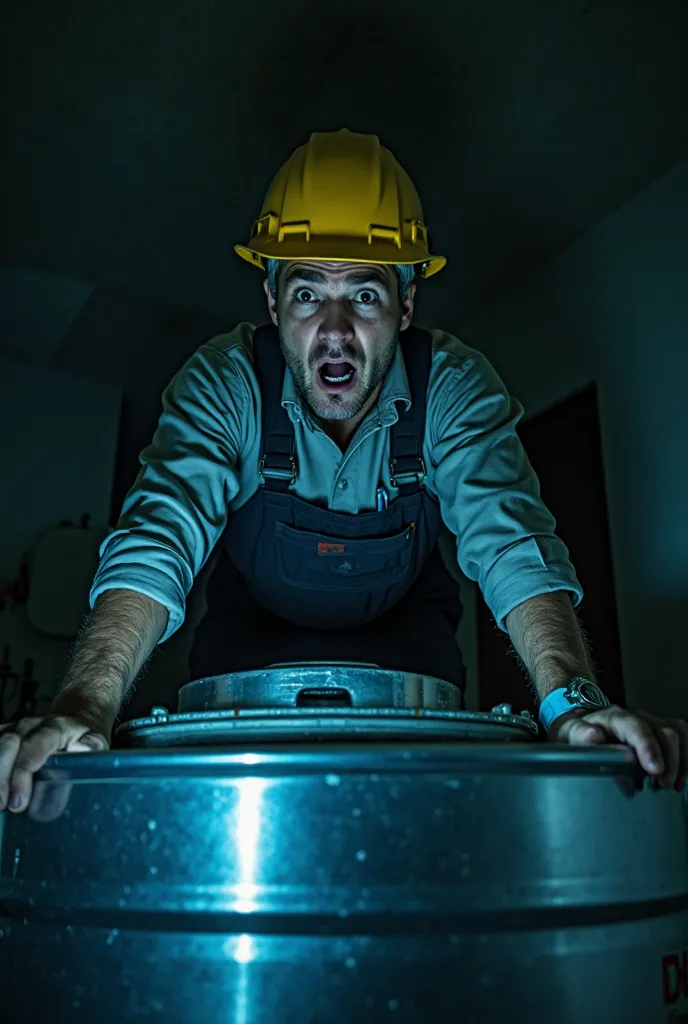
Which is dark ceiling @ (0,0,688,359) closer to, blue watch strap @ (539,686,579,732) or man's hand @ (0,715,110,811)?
blue watch strap @ (539,686,579,732)

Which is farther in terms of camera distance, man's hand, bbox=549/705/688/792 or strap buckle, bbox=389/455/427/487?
strap buckle, bbox=389/455/427/487

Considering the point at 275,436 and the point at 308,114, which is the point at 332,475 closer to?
the point at 275,436

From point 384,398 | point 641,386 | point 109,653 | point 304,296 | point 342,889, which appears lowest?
point 342,889

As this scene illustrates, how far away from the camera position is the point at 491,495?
3.93ft

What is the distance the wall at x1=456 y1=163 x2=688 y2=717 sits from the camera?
2236 mm

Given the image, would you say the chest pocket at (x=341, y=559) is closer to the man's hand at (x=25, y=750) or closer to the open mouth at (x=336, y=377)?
the open mouth at (x=336, y=377)

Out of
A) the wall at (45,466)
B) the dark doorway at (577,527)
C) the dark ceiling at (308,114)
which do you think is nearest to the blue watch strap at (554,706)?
the dark doorway at (577,527)

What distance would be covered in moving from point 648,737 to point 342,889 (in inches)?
10.9

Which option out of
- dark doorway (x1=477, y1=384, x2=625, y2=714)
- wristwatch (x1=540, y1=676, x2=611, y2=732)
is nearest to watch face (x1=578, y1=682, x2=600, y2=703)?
wristwatch (x1=540, y1=676, x2=611, y2=732)

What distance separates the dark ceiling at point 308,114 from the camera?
1.97 metres

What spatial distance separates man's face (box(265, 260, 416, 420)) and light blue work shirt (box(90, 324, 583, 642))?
28 mm

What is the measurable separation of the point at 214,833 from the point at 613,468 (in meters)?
2.06

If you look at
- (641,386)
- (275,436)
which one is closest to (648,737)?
(275,436)

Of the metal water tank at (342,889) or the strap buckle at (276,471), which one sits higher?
the strap buckle at (276,471)
